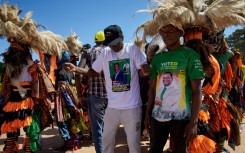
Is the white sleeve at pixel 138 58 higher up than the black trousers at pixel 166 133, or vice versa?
the white sleeve at pixel 138 58

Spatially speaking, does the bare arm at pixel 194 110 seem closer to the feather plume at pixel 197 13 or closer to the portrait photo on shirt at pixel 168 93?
the portrait photo on shirt at pixel 168 93

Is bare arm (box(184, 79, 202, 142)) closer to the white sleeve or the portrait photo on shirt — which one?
the portrait photo on shirt

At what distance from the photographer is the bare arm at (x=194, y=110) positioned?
2895 millimetres

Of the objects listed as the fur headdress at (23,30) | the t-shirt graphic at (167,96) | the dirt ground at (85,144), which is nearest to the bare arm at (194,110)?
the t-shirt graphic at (167,96)

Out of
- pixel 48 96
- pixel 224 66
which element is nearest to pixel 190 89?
pixel 224 66

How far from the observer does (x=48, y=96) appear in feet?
17.2

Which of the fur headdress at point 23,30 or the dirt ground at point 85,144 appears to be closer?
the fur headdress at point 23,30

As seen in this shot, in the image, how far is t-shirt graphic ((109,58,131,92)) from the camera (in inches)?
142

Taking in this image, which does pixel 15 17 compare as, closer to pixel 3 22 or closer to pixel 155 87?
pixel 3 22

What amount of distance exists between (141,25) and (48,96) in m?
2.45

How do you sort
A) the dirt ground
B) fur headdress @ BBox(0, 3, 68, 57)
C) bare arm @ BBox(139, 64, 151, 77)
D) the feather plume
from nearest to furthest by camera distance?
the feather plume < bare arm @ BBox(139, 64, 151, 77) < fur headdress @ BBox(0, 3, 68, 57) < the dirt ground

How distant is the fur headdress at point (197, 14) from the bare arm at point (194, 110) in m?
0.64

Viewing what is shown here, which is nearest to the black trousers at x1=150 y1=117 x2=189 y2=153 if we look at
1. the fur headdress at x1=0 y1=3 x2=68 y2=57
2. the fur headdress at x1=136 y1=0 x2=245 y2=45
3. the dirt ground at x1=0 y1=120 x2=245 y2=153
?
the fur headdress at x1=136 y1=0 x2=245 y2=45

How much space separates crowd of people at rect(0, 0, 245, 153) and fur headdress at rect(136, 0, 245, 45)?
12 mm
